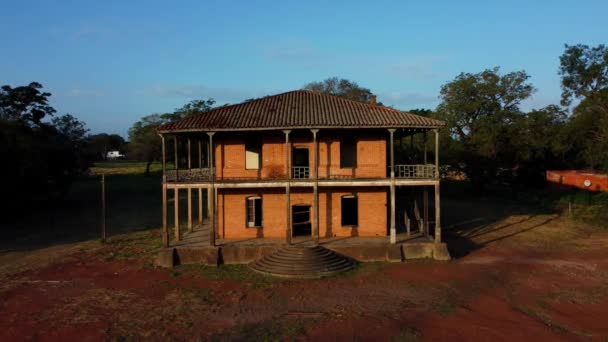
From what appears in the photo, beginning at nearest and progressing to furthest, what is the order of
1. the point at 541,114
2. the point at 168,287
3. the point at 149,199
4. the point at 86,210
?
the point at 168,287, the point at 86,210, the point at 541,114, the point at 149,199

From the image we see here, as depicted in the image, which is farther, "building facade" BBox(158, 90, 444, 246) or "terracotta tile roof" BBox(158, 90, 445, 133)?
"building facade" BBox(158, 90, 444, 246)

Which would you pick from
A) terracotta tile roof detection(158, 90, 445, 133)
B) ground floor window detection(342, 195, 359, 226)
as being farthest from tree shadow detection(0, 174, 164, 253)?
ground floor window detection(342, 195, 359, 226)

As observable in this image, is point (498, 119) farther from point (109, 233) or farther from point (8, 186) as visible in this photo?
point (8, 186)

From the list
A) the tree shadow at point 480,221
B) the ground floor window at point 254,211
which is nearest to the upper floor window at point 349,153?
the ground floor window at point 254,211

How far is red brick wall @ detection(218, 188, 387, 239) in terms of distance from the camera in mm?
21578

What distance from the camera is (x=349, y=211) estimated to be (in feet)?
72.5

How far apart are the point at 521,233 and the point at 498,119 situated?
56.6 ft

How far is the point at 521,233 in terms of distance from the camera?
2630 centimetres

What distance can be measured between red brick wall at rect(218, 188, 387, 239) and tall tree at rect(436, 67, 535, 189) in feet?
75.6

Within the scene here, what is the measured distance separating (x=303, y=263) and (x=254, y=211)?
4773 millimetres

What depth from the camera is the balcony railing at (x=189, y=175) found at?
2028cm

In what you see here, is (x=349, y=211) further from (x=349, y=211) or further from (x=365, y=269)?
(x=365, y=269)

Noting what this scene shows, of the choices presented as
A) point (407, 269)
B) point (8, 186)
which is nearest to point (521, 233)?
point (407, 269)

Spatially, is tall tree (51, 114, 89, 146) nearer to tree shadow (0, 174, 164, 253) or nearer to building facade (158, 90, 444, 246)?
tree shadow (0, 174, 164, 253)
